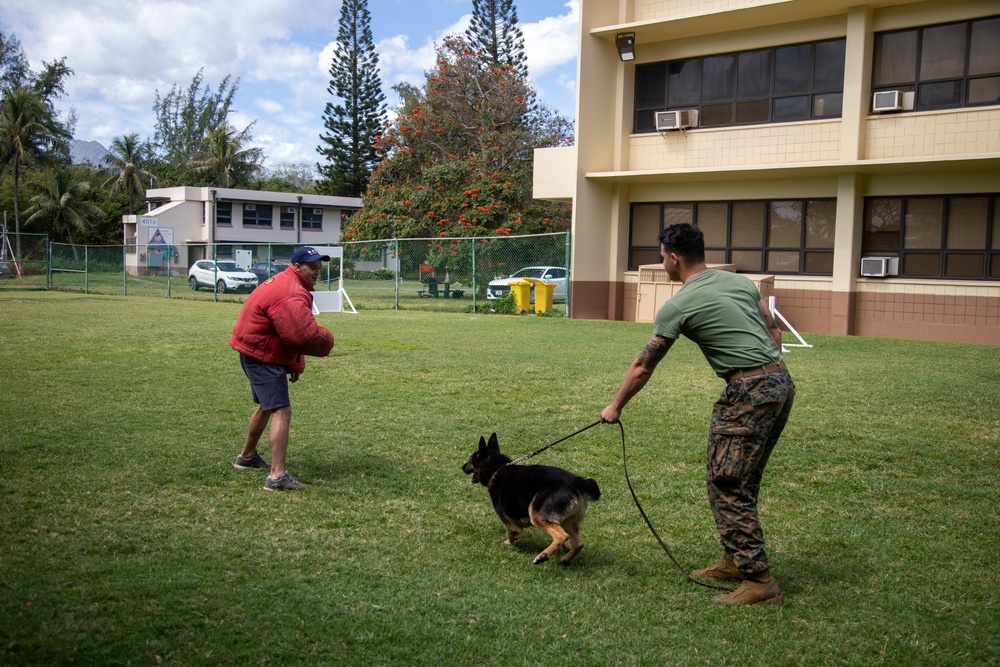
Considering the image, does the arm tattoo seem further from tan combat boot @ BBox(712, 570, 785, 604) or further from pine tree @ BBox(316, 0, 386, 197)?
pine tree @ BBox(316, 0, 386, 197)

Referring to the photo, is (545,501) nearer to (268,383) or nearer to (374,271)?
(268,383)

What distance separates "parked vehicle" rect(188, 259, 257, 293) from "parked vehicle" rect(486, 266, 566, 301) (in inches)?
426

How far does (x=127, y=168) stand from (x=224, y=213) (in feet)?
50.0

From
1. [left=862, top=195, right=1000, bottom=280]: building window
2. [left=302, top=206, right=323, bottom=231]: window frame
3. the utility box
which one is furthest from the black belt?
[left=302, top=206, right=323, bottom=231]: window frame

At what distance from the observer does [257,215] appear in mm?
55656

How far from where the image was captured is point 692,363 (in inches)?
526

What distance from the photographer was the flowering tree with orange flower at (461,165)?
3288 centimetres

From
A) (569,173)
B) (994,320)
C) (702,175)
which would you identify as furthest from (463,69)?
(994,320)

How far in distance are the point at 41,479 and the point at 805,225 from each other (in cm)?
1839

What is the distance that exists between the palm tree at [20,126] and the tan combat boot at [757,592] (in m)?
60.9

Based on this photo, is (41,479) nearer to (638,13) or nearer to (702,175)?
(702,175)

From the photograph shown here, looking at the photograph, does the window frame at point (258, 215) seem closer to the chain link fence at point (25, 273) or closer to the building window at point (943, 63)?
the chain link fence at point (25, 273)

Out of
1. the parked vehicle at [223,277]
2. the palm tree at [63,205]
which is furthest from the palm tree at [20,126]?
the parked vehicle at [223,277]

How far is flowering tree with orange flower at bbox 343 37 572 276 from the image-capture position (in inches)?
1294
